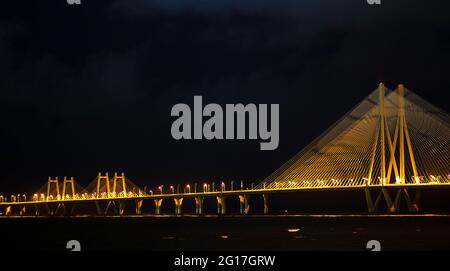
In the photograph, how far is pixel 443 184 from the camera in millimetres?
56031

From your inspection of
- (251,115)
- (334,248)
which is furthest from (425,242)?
(251,115)

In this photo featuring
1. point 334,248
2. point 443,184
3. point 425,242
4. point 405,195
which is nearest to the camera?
point 334,248

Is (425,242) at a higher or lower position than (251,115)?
lower

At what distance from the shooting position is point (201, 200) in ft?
306
